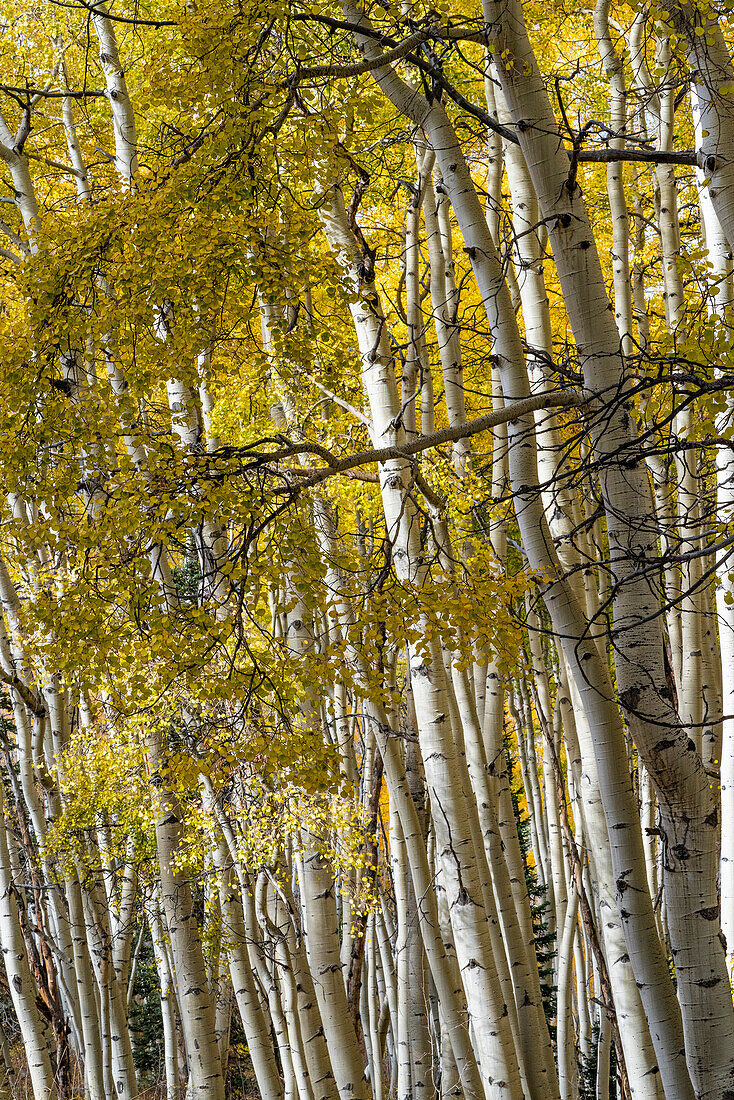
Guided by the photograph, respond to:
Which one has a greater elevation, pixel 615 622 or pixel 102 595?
pixel 102 595

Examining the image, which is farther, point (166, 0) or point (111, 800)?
point (111, 800)

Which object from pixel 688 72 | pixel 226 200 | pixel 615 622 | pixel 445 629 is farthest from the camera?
pixel 226 200

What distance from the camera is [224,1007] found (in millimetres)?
11148

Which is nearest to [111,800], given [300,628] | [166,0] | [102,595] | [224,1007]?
[300,628]

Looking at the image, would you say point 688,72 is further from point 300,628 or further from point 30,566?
point 30,566

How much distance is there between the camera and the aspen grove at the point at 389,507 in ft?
11.5

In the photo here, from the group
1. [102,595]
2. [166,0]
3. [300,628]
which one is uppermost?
[166,0]

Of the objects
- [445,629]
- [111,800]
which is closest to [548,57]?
[445,629]

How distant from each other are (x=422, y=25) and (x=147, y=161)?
3.13 meters

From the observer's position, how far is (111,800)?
8.44 meters

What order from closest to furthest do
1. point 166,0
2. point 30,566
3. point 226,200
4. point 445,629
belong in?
point 445,629
point 226,200
point 166,0
point 30,566

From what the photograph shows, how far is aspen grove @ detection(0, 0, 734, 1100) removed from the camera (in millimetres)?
3494

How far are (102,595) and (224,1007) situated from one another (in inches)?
356

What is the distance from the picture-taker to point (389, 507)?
5168 mm
